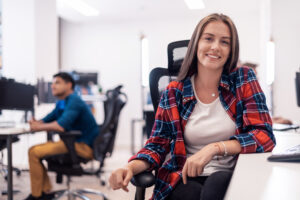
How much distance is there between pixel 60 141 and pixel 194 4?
156 inches

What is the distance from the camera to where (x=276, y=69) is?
4137mm

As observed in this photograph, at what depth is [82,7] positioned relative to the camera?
5957mm

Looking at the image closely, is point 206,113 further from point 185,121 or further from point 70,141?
point 70,141

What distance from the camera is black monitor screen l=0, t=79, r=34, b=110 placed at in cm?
311

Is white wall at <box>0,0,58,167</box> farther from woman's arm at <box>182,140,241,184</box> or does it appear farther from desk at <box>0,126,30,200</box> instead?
woman's arm at <box>182,140,241,184</box>

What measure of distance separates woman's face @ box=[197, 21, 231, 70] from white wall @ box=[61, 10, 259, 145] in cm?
522

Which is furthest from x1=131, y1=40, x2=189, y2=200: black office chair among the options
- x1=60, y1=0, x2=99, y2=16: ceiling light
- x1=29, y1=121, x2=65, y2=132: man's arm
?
x1=60, y1=0, x2=99, y2=16: ceiling light

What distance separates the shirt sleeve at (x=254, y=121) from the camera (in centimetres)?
108

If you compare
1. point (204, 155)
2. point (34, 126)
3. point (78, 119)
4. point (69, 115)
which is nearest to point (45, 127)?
point (34, 126)

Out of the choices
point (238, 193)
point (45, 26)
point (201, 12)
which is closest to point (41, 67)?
point (45, 26)

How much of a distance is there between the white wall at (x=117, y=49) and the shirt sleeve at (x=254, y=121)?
533cm

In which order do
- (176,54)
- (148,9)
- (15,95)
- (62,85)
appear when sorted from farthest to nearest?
(148,9) → (15,95) → (62,85) → (176,54)

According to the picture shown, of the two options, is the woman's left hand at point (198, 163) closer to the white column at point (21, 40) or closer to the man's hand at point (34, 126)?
the man's hand at point (34, 126)

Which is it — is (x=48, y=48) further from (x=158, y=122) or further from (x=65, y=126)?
(x=158, y=122)
